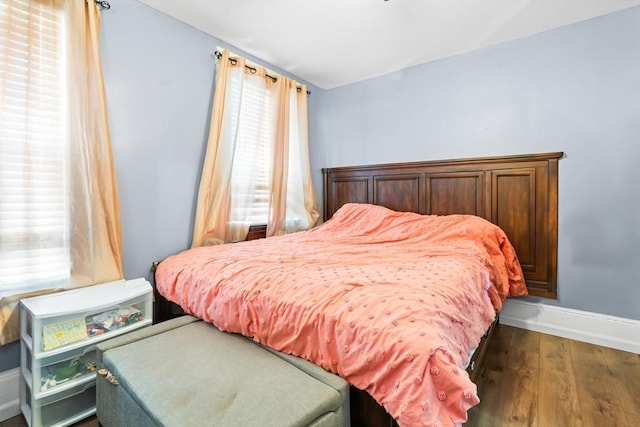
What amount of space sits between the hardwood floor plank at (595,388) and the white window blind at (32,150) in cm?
286

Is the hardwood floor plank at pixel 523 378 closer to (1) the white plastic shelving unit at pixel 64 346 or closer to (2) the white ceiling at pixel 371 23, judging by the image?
(1) the white plastic shelving unit at pixel 64 346

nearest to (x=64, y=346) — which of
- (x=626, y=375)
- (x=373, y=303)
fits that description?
→ (x=373, y=303)

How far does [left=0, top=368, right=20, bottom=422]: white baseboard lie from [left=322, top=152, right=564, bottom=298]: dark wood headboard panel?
→ 2.99m

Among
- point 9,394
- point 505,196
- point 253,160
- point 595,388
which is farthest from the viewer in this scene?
point 253,160

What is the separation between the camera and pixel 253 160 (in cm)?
278

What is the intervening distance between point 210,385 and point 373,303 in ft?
2.00

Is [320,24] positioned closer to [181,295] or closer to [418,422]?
[181,295]

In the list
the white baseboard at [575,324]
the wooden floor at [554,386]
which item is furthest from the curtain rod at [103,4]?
the white baseboard at [575,324]

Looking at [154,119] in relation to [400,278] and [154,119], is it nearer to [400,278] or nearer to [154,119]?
[154,119]

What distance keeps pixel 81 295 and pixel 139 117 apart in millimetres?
1187

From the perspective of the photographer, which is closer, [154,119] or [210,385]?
[210,385]

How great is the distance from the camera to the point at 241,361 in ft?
3.82

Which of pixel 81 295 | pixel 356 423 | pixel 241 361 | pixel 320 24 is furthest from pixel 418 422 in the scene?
pixel 320 24

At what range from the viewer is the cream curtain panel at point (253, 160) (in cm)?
245
